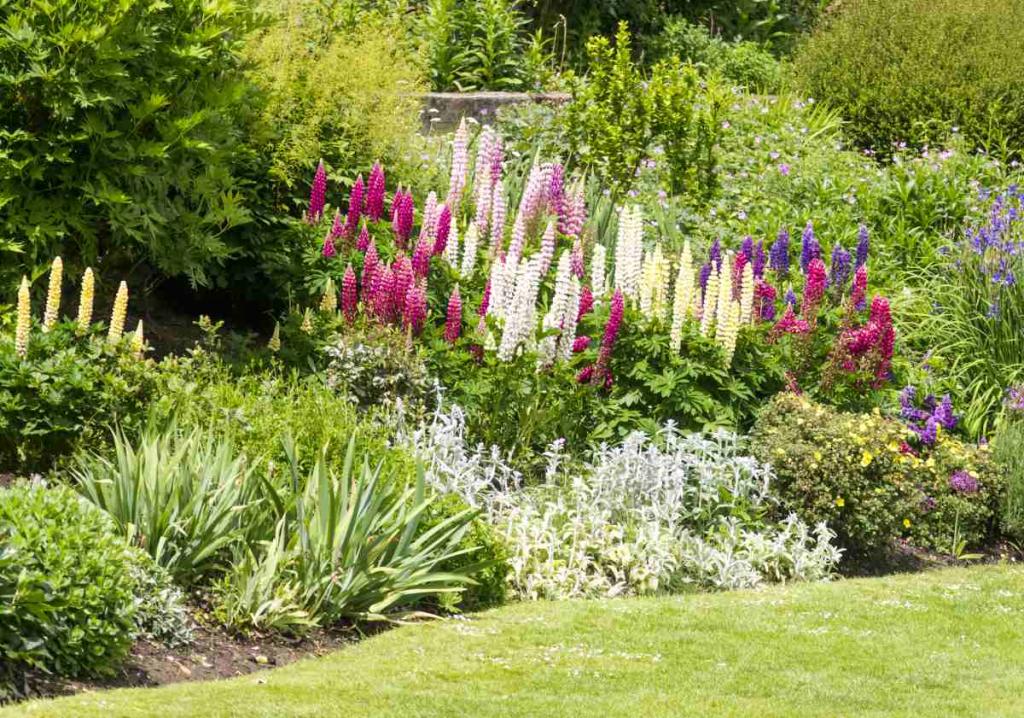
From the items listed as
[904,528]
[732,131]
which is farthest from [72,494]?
[732,131]

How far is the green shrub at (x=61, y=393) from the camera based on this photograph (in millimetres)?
7398

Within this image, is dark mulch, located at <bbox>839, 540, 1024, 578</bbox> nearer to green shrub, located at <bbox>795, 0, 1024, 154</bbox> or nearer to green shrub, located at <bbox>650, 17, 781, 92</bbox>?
green shrub, located at <bbox>795, 0, 1024, 154</bbox>

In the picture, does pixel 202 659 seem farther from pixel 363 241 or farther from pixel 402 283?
pixel 363 241

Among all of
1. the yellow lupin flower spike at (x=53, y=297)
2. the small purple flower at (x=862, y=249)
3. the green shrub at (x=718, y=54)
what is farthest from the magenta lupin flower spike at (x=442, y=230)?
the green shrub at (x=718, y=54)

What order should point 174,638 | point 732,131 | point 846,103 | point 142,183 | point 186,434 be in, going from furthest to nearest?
point 846,103 < point 732,131 < point 142,183 < point 186,434 < point 174,638

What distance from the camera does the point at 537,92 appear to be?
48.3 feet

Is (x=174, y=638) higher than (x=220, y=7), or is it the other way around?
(x=220, y=7)

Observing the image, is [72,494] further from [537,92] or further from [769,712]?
[537,92]

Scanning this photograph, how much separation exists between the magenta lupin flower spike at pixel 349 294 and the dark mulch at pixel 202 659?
8.57ft

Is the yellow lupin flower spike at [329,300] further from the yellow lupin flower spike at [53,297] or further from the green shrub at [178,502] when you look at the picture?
the green shrub at [178,502]

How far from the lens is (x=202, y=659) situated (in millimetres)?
6262

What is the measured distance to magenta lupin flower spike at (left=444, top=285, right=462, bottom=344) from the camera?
353 inches

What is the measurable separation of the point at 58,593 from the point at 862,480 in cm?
475

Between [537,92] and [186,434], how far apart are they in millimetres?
7857
